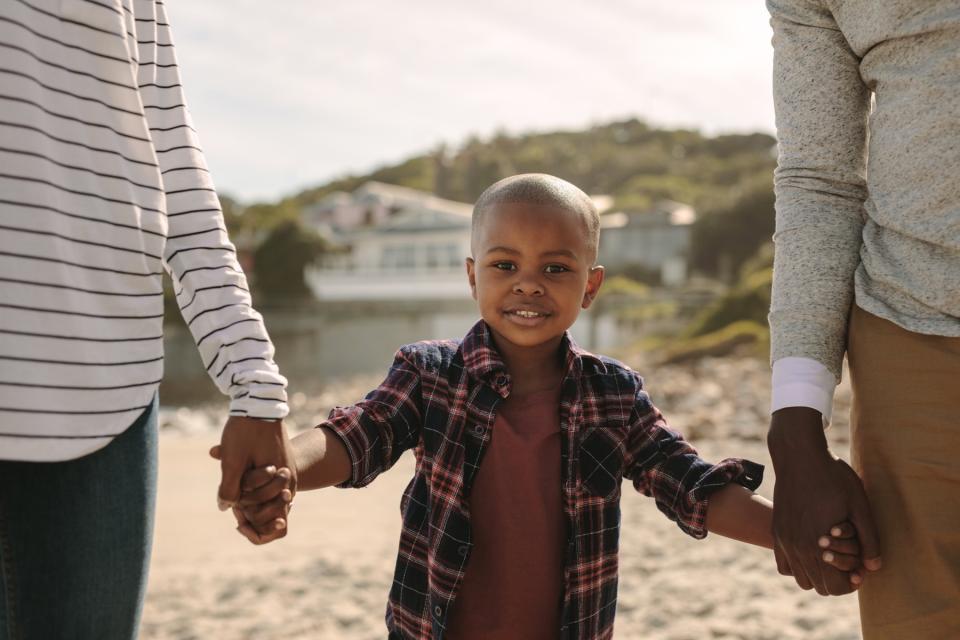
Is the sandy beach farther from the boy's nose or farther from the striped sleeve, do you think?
the striped sleeve

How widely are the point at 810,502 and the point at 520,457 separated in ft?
1.93

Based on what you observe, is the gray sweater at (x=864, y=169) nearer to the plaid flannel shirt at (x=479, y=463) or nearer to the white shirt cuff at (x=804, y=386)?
the white shirt cuff at (x=804, y=386)

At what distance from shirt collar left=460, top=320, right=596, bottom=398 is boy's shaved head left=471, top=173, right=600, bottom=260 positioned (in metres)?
0.22

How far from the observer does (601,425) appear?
191 cm

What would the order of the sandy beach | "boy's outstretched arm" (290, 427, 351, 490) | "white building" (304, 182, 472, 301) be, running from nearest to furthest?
"boy's outstretched arm" (290, 427, 351, 490), the sandy beach, "white building" (304, 182, 472, 301)

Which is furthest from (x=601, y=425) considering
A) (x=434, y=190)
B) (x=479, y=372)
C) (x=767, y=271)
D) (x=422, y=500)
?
(x=434, y=190)

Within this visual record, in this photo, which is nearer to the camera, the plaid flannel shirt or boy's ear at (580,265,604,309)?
the plaid flannel shirt

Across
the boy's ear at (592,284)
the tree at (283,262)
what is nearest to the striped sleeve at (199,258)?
the boy's ear at (592,284)

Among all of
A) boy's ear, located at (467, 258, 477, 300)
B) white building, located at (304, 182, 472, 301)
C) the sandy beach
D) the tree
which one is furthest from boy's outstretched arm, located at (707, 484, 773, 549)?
the tree

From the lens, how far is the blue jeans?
50.9 inches

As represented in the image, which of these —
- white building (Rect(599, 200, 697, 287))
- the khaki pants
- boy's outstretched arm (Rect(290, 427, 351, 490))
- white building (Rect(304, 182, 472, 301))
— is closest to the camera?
the khaki pants

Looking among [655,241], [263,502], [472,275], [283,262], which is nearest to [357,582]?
[472,275]

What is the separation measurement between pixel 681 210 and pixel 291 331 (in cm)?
1741

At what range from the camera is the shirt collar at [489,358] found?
1896 millimetres
